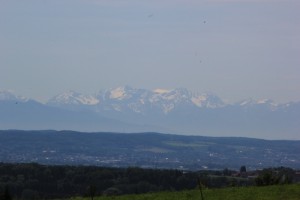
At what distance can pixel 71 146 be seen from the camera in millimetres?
199750

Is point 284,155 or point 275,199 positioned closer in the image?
point 275,199

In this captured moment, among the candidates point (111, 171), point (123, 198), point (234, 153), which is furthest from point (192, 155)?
point (123, 198)

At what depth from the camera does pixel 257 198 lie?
2530 centimetres

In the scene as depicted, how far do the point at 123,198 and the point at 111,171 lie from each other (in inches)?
1668

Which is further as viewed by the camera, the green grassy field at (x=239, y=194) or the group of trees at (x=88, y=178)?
the group of trees at (x=88, y=178)

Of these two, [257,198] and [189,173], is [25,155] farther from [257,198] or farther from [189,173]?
[257,198]

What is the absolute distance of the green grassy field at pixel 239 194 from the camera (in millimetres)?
25547

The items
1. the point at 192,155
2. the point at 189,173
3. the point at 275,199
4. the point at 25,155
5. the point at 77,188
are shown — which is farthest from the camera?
the point at 192,155

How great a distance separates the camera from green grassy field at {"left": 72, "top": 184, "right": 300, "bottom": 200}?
25547 millimetres

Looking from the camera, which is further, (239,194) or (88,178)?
(88,178)

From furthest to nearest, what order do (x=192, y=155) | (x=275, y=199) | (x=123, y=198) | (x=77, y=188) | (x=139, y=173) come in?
(x=192, y=155)
(x=139, y=173)
(x=77, y=188)
(x=123, y=198)
(x=275, y=199)

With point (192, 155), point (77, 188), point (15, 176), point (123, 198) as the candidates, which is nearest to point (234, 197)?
point (123, 198)

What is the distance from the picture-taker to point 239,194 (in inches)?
1043

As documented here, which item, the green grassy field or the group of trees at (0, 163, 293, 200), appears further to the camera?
the group of trees at (0, 163, 293, 200)
